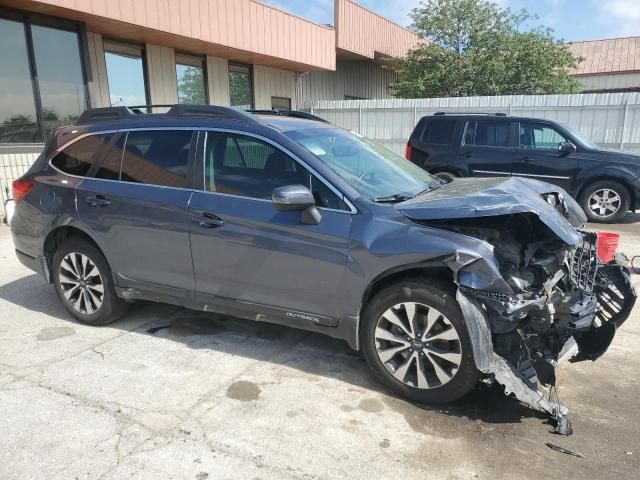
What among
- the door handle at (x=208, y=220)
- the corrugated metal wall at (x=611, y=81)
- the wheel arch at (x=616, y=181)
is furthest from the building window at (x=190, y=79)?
the corrugated metal wall at (x=611, y=81)

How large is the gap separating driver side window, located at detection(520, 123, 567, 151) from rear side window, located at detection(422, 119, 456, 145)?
4.26 ft

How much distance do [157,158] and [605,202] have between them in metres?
8.10

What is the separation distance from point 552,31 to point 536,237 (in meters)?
19.5

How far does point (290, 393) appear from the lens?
10.8ft

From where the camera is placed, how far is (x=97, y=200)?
4.11 metres

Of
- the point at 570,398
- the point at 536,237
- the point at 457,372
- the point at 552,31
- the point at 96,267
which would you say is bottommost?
the point at 570,398

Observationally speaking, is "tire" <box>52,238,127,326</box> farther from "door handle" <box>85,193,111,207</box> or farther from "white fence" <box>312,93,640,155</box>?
"white fence" <box>312,93,640,155</box>

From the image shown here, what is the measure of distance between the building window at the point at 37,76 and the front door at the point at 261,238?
270 inches

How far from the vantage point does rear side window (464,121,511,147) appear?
915 centimetres

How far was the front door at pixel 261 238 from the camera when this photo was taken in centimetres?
327

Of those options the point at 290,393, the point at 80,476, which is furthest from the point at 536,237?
the point at 80,476

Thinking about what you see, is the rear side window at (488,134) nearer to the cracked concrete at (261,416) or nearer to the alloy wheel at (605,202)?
the alloy wheel at (605,202)

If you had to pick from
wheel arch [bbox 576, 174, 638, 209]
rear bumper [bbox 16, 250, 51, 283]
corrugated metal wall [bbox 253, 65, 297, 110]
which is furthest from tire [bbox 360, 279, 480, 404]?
corrugated metal wall [bbox 253, 65, 297, 110]

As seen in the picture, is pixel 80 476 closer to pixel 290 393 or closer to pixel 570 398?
pixel 290 393
